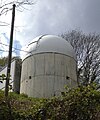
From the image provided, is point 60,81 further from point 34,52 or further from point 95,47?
point 95,47

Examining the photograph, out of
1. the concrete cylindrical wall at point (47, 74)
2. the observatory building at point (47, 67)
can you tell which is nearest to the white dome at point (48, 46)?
the observatory building at point (47, 67)

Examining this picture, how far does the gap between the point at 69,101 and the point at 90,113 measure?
1.85 feet

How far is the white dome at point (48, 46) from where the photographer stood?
2845 cm

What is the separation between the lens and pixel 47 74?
1077 inches

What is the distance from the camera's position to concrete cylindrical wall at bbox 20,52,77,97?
26.9m

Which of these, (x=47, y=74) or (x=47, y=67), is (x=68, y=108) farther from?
(x=47, y=67)

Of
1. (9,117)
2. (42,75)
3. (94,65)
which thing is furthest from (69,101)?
(94,65)

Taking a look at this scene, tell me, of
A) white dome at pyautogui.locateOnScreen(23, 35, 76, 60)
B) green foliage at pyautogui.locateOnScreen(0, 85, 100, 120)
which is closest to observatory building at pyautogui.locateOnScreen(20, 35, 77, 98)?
white dome at pyautogui.locateOnScreen(23, 35, 76, 60)

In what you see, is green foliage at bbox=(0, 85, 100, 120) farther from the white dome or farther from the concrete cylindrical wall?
the white dome

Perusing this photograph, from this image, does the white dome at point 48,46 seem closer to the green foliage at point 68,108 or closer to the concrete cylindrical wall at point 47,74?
the concrete cylindrical wall at point 47,74

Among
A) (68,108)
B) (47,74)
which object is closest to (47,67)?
(47,74)

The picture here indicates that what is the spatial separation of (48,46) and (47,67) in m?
2.02

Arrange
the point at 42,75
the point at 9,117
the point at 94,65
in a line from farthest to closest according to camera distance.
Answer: the point at 94,65 → the point at 42,75 → the point at 9,117

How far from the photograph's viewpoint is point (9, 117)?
25.4 ft
